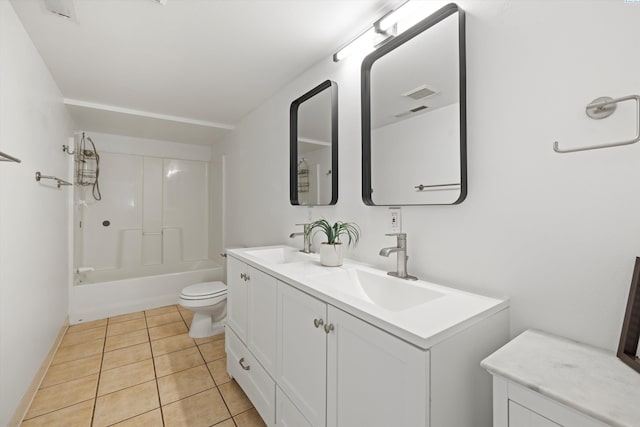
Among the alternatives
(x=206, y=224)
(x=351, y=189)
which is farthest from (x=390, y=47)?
(x=206, y=224)

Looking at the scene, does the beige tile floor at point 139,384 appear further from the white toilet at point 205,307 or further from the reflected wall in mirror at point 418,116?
the reflected wall in mirror at point 418,116

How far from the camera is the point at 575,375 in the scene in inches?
26.5

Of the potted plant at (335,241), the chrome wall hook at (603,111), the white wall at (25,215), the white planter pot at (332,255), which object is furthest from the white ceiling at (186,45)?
the white planter pot at (332,255)

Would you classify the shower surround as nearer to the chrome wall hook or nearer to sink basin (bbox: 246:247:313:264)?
sink basin (bbox: 246:247:313:264)

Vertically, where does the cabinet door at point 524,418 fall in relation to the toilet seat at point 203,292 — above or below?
above

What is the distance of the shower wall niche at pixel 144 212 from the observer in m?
3.82

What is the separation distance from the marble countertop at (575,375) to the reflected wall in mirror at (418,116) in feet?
1.88

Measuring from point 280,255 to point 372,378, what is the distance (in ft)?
4.53

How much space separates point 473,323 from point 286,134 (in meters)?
1.98

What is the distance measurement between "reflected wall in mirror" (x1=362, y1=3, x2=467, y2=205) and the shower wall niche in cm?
370

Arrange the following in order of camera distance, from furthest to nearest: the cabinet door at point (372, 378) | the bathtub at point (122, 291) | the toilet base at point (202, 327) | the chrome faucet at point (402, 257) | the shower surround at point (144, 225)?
the shower surround at point (144, 225), the bathtub at point (122, 291), the toilet base at point (202, 327), the chrome faucet at point (402, 257), the cabinet door at point (372, 378)

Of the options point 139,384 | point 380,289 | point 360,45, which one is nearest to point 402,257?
point 380,289

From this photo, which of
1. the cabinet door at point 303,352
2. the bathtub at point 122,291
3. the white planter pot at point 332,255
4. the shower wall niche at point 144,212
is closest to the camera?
the cabinet door at point 303,352

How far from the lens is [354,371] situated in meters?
0.91
